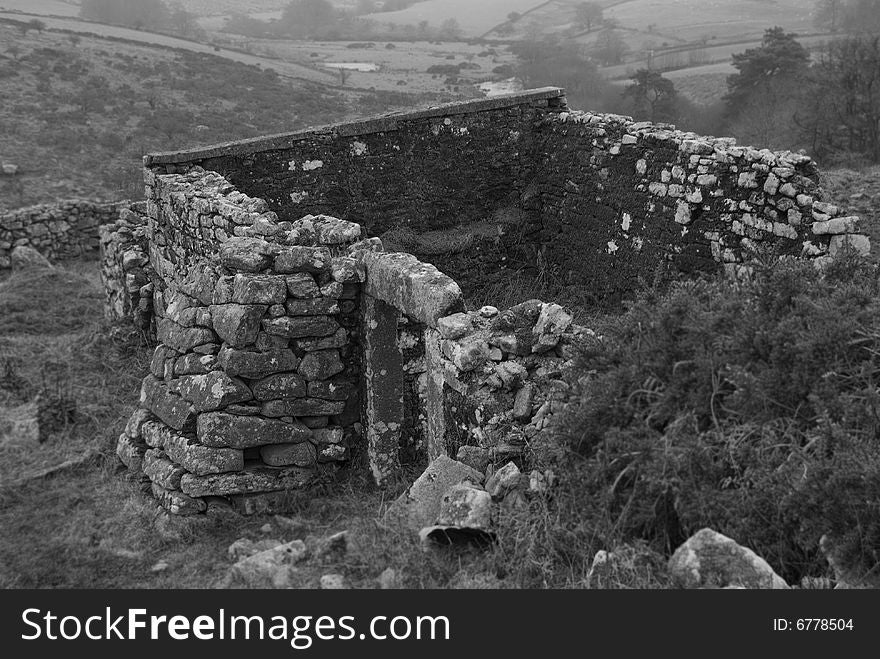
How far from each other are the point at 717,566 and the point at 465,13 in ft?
327

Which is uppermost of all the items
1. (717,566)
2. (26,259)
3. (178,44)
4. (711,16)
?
(711,16)

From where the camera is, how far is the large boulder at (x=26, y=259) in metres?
15.5

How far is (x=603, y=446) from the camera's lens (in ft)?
16.2

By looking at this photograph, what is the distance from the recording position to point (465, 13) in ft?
321

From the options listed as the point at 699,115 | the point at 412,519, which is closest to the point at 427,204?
the point at 412,519

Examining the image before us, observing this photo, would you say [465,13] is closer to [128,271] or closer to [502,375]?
[128,271]

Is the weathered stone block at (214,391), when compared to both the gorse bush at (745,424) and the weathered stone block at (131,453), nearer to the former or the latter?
the weathered stone block at (131,453)

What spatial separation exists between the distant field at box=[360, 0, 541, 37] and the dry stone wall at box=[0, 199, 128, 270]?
240ft

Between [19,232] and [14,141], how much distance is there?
11.1m

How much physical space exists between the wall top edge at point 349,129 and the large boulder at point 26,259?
18.6 ft

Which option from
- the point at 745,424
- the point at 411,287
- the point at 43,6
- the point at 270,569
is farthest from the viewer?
the point at 43,6

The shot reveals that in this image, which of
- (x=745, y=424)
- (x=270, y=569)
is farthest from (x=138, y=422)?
(x=745, y=424)

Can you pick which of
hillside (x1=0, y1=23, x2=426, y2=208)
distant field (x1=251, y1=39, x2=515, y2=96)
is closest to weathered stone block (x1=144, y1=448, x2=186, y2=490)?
hillside (x1=0, y1=23, x2=426, y2=208)
